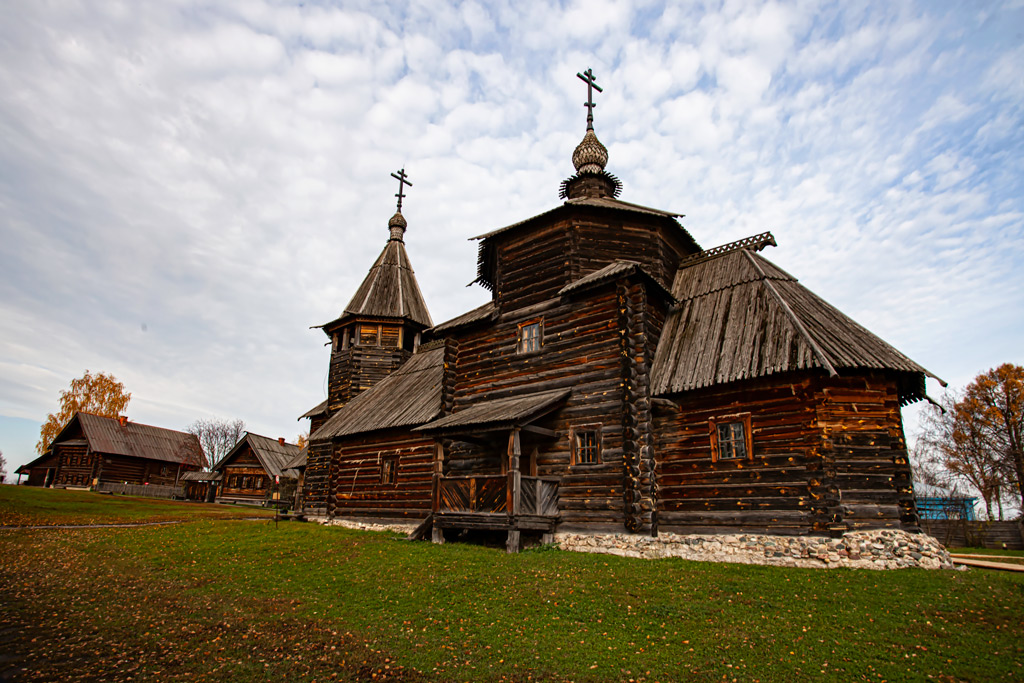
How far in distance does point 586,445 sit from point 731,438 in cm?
379

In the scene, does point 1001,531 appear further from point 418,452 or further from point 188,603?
point 188,603

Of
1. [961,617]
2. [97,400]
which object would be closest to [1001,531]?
[961,617]

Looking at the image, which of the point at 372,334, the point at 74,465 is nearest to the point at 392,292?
the point at 372,334

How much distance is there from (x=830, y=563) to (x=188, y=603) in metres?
12.7

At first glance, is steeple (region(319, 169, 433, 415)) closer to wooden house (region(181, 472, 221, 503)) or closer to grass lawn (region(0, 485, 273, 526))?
grass lawn (region(0, 485, 273, 526))

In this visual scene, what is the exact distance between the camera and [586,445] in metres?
15.9

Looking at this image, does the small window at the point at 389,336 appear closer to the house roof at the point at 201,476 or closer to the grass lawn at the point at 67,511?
the grass lawn at the point at 67,511

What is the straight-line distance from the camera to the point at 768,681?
6.71 m

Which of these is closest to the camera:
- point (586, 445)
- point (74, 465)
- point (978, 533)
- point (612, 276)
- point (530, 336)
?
point (586, 445)

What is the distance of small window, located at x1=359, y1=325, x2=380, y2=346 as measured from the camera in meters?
31.2

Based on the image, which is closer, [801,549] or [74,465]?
[801,549]

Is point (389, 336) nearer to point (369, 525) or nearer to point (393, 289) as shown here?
point (393, 289)

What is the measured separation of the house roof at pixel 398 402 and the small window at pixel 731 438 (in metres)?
9.92

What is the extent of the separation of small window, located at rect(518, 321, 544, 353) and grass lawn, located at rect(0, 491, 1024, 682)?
21.8 feet
